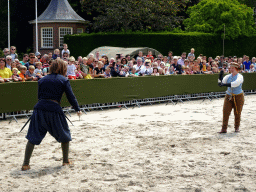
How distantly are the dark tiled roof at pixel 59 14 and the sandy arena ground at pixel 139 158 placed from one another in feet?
105

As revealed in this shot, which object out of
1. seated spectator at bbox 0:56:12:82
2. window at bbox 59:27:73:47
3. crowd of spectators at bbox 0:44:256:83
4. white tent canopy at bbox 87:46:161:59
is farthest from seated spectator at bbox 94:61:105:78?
window at bbox 59:27:73:47

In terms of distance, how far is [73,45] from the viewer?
38.8m

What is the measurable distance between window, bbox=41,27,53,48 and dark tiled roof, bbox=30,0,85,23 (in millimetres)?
1031

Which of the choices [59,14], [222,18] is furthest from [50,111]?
[59,14]

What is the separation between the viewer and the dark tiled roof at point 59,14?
43719 millimetres

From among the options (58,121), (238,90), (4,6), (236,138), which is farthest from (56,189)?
(4,6)

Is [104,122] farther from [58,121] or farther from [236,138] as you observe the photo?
[58,121]

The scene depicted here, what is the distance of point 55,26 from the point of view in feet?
144

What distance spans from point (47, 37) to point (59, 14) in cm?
258

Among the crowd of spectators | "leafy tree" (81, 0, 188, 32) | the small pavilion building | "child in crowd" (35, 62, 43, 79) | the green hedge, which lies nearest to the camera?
the crowd of spectators

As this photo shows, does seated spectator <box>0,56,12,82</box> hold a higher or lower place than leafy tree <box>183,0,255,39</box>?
lower

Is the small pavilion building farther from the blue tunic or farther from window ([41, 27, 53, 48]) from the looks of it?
the blue tunic

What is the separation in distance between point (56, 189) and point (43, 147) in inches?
119

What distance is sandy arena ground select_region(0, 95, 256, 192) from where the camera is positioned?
657 cm
